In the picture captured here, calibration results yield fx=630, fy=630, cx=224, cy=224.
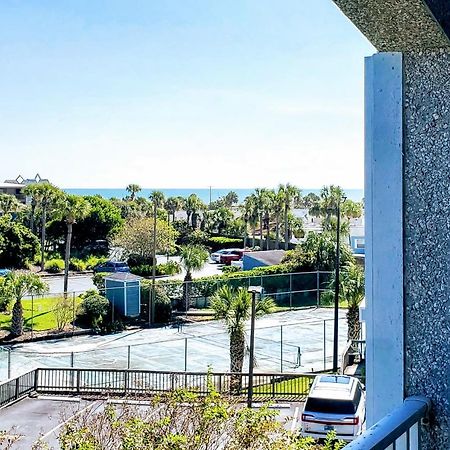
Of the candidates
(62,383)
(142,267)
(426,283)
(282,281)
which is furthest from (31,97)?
(426,283)

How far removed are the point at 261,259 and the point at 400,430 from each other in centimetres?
2685

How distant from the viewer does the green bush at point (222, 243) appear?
40.5 metres

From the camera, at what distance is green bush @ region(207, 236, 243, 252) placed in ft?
133

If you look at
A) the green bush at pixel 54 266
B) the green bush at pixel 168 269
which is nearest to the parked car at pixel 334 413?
the green bush at pixel 168 269

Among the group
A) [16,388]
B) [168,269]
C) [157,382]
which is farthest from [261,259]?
[16,388]

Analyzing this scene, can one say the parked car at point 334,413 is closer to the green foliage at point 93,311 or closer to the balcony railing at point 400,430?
the balcony railing at point 400,430

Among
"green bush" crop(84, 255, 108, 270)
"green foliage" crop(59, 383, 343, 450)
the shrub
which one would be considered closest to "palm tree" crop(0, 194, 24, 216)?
"green bush" crop(84, 255, 108, 270)

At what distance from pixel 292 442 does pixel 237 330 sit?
745cm

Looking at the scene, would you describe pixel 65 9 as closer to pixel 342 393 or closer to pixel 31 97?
pixel 342 393

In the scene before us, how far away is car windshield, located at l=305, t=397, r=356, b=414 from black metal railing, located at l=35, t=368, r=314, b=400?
244cm

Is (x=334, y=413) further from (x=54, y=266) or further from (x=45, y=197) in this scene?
(x=54, y=266)

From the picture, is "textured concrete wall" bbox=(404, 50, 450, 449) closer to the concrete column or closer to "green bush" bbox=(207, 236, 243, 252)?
the concrete column

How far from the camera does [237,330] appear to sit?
510 inches

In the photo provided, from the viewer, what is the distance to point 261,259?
27.8 metres
